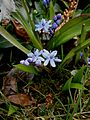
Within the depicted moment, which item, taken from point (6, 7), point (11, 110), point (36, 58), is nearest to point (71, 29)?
point (36, 58)

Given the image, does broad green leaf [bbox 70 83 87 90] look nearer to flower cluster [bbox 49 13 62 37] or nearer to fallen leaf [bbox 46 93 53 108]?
fallen leaf [bbox 46 93 53 108]

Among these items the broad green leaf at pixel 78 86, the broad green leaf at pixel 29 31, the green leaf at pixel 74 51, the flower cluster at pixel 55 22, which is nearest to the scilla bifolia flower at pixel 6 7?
the broad green leaf at pixel 29 31

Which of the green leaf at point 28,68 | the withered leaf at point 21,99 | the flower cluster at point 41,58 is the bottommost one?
the withered leaf at point 21,99

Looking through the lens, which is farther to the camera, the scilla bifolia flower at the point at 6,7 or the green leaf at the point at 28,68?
the scilla bifolia flower at the point at 6,7

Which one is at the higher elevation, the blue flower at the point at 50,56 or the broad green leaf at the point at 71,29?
the broad green leaf at the point at 71,29

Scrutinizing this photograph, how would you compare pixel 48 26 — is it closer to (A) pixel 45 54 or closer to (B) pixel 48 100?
(A) pixel 45 54

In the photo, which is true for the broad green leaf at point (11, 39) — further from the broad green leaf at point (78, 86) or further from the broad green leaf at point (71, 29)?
the broad green leaf at point (78, 86)

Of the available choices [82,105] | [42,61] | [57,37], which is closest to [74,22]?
[57,37]
